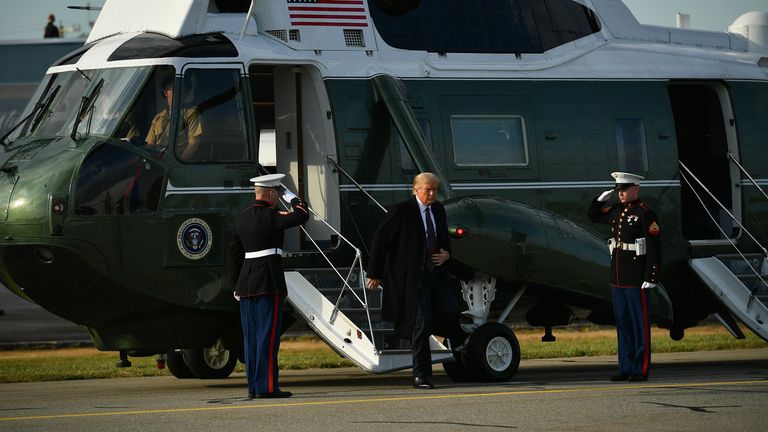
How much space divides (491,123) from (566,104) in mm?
967

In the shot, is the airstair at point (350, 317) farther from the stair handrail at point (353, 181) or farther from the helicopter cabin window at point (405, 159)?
the helicopter cabin window at point (405, 159)

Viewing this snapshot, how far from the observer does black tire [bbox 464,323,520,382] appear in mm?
14219

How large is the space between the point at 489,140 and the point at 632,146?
71.7 inches

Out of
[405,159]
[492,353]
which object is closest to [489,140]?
[405,159]

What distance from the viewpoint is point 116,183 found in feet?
45.0

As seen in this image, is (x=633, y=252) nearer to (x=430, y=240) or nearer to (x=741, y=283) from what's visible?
(x=430, y=240)

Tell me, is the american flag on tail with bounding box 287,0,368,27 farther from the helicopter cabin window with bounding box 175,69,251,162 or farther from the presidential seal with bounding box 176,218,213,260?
the presidential seal with bounding box 176,218,213,260

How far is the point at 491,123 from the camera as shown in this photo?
16031 mm

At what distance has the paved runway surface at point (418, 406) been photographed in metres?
10.4

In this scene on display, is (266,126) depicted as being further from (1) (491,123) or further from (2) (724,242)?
(2) (724,242)

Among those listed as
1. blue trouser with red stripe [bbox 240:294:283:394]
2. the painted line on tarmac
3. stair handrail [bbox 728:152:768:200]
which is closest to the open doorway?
blue trouser with red stripe [bbox 240:294:283:394]

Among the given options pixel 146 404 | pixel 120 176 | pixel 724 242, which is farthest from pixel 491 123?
pixel 146 404

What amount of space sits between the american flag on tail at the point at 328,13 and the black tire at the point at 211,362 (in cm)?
388

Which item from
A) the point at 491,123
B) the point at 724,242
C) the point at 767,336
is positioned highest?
the point at 491,123
